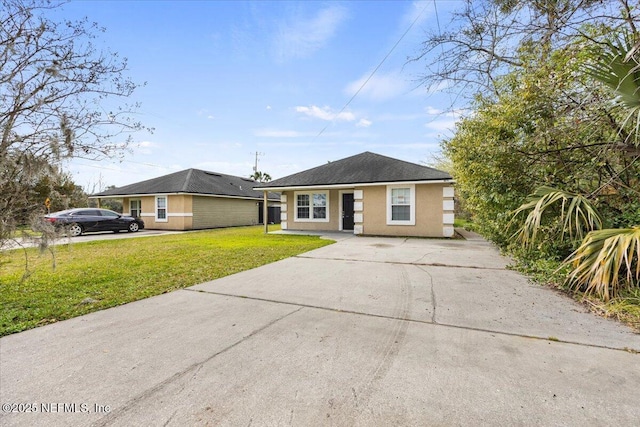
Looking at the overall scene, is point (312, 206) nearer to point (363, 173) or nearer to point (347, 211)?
point (347, 211)

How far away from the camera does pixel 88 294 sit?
4613mm

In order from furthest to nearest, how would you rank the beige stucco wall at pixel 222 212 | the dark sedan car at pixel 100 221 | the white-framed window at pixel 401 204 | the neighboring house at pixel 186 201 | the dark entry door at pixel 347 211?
1. the beige stucco wall at pixel 222 212
2. the neighboring house at pixel 186 201
3. the dark entry door at pixel 347 211
4. the dark sedan car at pixel 100 221
5. the white-framed window at pixel 401 204

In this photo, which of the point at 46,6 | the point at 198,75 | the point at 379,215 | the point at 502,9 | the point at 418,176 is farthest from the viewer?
the point at 379,215

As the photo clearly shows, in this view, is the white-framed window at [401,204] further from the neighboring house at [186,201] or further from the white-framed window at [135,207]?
the white-framed window at [135,207]

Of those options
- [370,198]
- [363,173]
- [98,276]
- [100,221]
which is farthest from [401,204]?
[100,221]

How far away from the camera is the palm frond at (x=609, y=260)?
133 inches

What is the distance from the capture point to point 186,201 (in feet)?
57.8

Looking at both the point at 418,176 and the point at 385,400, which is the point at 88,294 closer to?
the point at 385,400

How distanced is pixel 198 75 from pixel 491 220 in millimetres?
11617

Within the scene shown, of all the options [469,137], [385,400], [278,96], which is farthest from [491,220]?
[278,96]

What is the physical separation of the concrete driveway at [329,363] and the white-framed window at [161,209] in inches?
625

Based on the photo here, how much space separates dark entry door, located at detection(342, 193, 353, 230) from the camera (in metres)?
15.2

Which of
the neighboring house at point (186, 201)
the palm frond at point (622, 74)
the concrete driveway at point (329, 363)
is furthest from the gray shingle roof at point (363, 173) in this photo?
the concrete driveway at point (329, 363)

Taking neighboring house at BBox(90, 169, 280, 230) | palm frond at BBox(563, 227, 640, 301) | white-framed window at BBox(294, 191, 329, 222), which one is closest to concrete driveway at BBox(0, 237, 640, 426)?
palm frond at BBox(563, 227, 640, 301)
